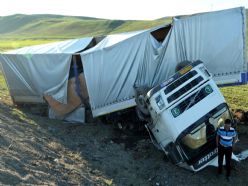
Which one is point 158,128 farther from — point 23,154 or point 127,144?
point 23,154

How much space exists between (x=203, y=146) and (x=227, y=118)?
0.97m

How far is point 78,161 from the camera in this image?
10.6 metres

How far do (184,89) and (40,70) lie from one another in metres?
7.11

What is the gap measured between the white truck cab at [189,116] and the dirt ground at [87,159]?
1.55ft

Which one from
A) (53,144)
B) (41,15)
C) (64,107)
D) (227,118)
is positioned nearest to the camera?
(227,118)

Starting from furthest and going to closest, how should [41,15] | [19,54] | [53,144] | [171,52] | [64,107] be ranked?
1. [41,15]
2. [19,54]
3. [64,107]
4. [171,52]
5. [53,144]

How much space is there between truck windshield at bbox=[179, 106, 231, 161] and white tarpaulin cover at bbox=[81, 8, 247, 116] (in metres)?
2.95

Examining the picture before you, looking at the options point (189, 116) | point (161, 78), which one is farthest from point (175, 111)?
point (161, 78)

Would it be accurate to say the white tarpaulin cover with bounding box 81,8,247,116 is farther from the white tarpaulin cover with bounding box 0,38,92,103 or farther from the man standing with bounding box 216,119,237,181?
the man standing with bounding box 216,119,237,181

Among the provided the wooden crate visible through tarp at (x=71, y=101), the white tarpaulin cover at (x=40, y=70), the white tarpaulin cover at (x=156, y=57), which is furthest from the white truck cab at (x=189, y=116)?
the white tarpaulin cover at (x=40, y=70)

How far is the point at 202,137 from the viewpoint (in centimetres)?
989

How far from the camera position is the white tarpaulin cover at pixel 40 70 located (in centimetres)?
1477

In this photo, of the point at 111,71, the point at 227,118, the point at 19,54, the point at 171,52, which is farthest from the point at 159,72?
the point at 19,54

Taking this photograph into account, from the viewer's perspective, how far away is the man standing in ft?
30.5
